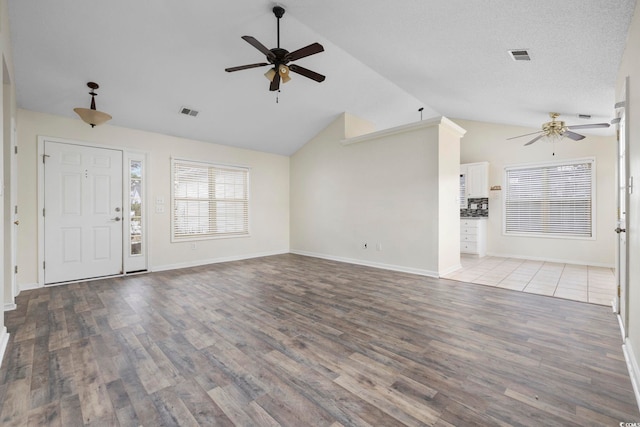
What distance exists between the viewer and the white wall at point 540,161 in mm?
5344

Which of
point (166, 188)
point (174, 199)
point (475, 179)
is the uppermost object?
point (475, 179)

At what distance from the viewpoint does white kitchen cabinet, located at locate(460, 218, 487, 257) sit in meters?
6.50

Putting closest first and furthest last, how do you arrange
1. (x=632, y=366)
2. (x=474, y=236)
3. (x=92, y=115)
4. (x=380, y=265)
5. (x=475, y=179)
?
(x=632, y=366), (x=92, y=115), (x=380, y=265), (x=474, y=236), (x=475, y=179)

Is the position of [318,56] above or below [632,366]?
above

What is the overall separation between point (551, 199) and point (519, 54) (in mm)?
4622

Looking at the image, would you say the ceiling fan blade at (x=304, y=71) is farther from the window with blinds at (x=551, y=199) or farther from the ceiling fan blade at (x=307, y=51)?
the window with blinds at (x=551, y=199)

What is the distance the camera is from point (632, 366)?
185 cm

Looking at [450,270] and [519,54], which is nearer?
[519,54]

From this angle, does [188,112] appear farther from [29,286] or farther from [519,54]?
[519,54]

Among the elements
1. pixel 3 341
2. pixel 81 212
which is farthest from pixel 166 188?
pixel 3 341

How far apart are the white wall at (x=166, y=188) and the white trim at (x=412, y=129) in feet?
7.30

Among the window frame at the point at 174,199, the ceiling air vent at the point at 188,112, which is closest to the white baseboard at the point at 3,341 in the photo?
the window frame at the point at 174,199

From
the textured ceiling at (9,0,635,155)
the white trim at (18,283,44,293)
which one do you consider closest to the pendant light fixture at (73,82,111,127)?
the textured ceiling at (9,0,635,155)

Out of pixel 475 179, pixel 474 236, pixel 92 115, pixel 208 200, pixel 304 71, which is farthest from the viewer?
pixel 475 179
